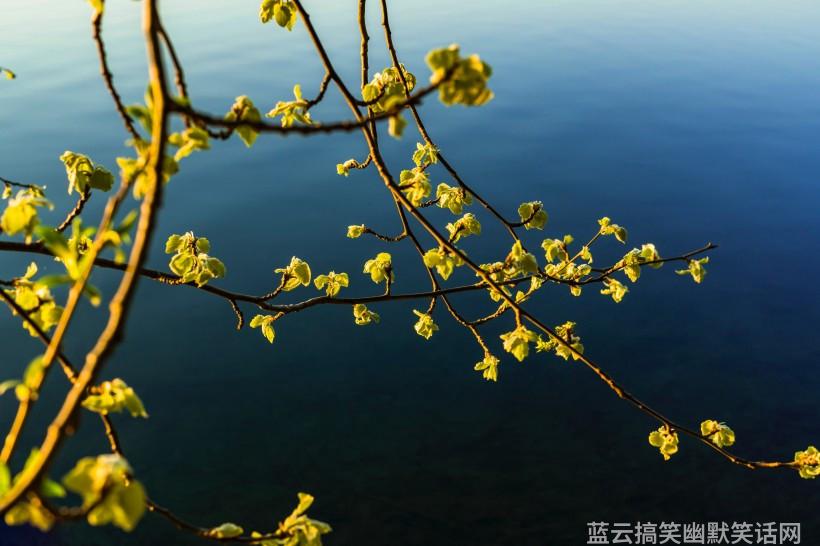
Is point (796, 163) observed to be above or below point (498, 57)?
below

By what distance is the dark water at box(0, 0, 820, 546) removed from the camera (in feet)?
18.6

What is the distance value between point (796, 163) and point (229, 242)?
9.91 meters

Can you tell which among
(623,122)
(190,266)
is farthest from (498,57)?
(190,266)

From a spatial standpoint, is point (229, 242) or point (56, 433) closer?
point (56, 433)

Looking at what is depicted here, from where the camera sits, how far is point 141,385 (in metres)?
6.55

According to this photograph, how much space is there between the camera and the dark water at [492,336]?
566 centimetres

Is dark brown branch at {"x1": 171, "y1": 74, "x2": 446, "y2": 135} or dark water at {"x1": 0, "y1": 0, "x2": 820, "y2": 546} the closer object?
dark brown branch at {"x1": 171, "y1": 74, "x2": 446, "y2": 135}

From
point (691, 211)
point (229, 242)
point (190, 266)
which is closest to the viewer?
point (190, 266)

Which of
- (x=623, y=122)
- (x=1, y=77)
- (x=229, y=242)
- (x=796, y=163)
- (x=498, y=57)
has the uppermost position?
(x=498, y=57)

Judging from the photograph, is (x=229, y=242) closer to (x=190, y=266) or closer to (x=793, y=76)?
(x=190, y=266)

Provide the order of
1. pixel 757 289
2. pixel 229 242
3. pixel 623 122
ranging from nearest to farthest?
pixel 757 289 → pixel 229 242 → pixel 623 122

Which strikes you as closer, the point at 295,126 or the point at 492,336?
the point at 295,126

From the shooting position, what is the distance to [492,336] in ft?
24.0

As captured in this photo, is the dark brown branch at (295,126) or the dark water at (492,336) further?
the dark water at (492,336)
